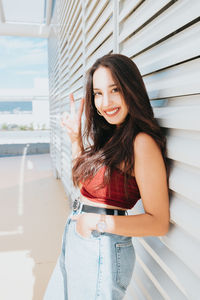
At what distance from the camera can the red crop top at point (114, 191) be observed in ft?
3.58

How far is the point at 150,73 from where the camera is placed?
119 cm

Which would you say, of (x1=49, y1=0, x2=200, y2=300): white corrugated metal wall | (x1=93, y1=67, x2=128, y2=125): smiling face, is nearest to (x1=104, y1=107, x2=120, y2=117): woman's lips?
(x1=93, y1=67, x2=128, y2=125): smiling face

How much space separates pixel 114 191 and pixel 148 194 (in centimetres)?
18

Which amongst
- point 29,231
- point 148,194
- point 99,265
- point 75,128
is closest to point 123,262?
point 99,265

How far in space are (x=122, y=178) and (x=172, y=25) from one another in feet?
1.87

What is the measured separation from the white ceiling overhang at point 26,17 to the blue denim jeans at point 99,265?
5714mm

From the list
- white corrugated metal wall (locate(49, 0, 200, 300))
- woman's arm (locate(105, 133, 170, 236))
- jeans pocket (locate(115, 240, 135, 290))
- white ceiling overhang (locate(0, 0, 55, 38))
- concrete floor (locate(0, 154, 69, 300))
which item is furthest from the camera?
white ceiling overhang (locate(0, 0, 55, 38))

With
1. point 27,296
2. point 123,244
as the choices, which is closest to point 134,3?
point 123,244

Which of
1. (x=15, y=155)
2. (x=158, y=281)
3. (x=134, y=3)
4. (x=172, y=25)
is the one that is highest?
(x=134, y=3)

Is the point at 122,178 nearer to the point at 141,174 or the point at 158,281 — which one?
the point at 141,174

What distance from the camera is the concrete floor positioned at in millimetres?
2375

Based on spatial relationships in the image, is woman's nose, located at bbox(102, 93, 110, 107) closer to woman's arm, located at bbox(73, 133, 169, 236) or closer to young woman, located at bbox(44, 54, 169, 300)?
young woman, located at bbox(44, 54, 169, 300)

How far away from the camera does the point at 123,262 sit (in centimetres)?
109

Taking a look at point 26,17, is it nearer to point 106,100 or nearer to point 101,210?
point 106,100
